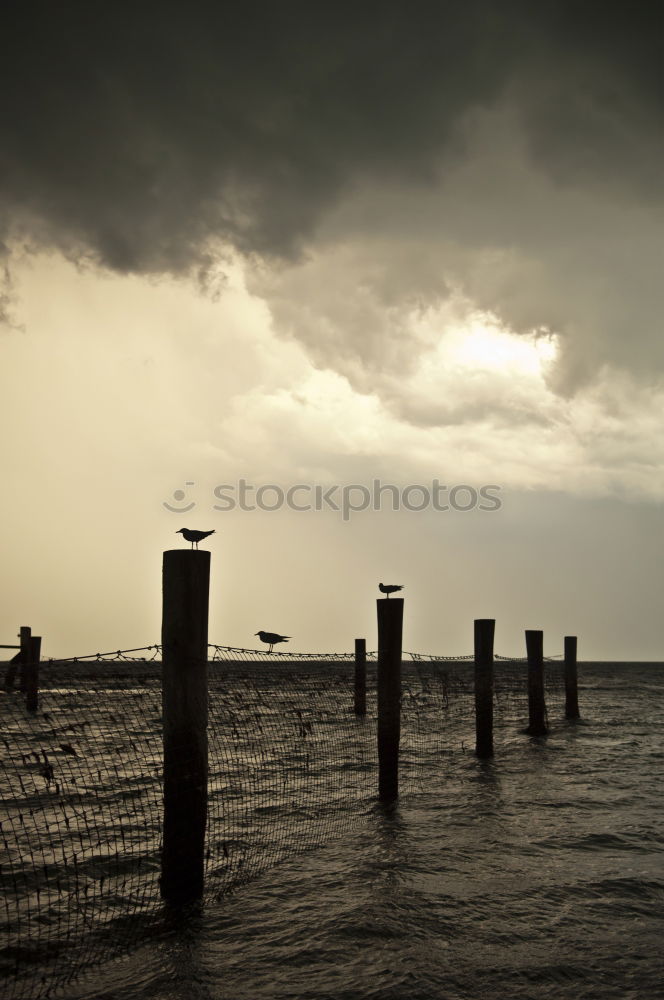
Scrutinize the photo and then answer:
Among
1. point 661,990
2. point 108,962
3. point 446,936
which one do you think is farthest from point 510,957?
point 108,962

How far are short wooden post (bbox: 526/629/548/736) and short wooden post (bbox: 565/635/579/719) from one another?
178 inches

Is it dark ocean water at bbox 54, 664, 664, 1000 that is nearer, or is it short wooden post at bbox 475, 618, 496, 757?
dark ocean water at bbox 54, 664, 664, 1000

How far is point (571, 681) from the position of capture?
2286cm

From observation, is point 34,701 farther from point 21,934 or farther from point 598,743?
point 21,934

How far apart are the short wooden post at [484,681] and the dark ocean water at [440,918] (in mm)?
4259

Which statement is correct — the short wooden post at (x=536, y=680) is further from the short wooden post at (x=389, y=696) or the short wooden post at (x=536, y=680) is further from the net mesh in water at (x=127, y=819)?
the short wooden post at (x=389, y=696)

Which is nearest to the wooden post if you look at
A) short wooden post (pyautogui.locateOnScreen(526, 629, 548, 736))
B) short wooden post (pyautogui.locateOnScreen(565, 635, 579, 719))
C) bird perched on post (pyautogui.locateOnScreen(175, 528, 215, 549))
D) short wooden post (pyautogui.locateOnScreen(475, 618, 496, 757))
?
bird perched on post (pyautogui.locateOnScreen(175, 528, 215, 549))

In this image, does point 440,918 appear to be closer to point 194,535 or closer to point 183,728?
point 183,728

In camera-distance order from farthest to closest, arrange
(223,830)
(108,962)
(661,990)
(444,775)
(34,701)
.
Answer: (34,701) < (444,775) < (223,830) < (108,962) < (661,990)

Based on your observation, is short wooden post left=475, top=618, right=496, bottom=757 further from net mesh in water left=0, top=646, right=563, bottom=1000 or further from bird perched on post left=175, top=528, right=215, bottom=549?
bird perched on post left=175, top=528, right=215, bottom=549

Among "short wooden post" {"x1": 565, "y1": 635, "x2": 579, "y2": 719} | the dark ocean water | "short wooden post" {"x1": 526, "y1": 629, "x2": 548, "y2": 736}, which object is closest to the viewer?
the dark ocean water

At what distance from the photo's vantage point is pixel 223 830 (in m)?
8.56

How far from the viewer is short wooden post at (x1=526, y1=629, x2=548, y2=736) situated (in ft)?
58.9

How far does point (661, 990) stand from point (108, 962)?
3.77m
